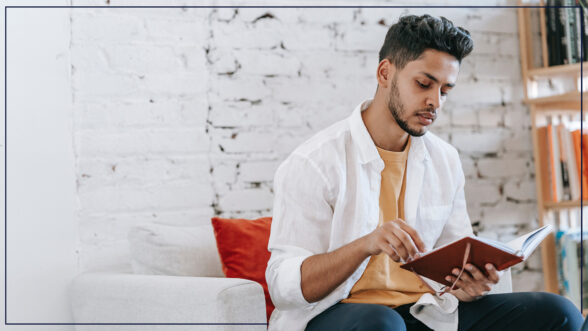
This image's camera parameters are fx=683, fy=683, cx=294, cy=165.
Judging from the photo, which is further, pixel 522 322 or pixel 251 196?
pixel 251 196

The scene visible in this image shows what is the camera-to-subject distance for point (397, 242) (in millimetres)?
1297

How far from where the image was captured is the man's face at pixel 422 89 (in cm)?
163

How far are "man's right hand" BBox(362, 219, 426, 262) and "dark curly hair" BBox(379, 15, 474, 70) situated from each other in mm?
512

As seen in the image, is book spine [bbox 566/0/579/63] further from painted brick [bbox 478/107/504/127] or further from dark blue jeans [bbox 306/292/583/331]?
dark blue jeans [bbox 306/292/583/331]

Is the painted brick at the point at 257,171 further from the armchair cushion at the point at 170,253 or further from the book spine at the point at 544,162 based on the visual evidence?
the book spine at the point at 544,162

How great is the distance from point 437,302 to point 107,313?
0.82m

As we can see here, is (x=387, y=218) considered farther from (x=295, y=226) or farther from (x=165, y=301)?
(x=165, y=301)

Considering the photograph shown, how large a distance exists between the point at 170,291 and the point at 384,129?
642 millimetres

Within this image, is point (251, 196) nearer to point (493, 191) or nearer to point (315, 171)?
point (315, 171)

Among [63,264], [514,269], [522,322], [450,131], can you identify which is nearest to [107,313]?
[63,264]

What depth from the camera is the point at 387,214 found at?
1.63 meters

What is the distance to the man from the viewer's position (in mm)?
1403

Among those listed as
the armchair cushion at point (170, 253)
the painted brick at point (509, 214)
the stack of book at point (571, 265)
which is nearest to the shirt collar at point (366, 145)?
the armchair cushion at point (170, 253)

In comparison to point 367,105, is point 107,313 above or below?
below
